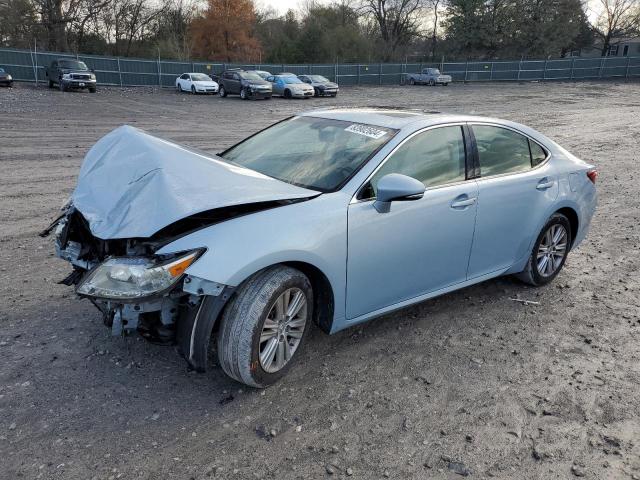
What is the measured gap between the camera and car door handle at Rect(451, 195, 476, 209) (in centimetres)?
387

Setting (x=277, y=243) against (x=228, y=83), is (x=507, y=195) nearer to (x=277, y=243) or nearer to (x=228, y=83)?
(x=277, y=243)

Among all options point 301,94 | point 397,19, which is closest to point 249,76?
point 301,94

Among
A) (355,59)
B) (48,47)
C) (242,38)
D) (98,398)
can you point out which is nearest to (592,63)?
(355,59)

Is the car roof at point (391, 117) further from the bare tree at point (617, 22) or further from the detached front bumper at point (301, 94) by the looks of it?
the bare tree at point (617, 22)

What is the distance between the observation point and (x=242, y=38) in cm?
5550

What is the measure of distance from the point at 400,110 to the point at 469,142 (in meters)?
0.71

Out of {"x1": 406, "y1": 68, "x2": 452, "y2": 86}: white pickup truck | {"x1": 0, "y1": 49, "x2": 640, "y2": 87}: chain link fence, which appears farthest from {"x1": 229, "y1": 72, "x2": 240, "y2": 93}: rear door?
{"x1": 406, "y1": 68, "x2": 452, "y2": 86}: white pickup truck

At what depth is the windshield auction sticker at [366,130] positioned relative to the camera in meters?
3.81

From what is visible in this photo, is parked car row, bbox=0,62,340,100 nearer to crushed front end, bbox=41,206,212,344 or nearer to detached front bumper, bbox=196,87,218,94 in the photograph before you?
detached front bumper, bbox=196,87,218,94

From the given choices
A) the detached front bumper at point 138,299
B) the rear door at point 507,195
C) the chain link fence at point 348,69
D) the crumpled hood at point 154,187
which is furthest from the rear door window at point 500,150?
the chain link fence at point 348,69

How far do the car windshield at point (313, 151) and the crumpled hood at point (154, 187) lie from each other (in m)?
0.24

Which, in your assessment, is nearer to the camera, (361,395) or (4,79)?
(361,395)

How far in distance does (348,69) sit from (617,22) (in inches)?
1582

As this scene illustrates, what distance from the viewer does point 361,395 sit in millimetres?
3258
